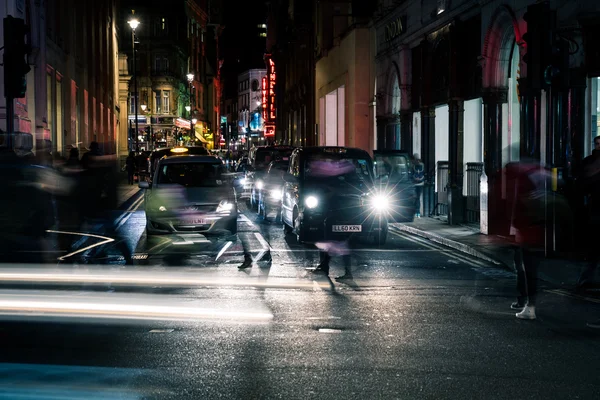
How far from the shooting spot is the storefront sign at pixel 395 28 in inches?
1307

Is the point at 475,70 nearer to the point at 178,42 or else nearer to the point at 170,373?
the point at 170,373

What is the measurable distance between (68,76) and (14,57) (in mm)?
29592

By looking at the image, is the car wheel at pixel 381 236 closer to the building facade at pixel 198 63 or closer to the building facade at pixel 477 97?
the building facade at pixel 477 97

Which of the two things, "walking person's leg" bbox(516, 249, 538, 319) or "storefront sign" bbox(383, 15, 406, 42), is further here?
"storefront sign" bbox(383, 15, 406, 42)

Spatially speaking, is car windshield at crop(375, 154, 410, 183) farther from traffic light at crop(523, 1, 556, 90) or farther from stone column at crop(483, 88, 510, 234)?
traffic light at crop(523, 1, 556, 90)

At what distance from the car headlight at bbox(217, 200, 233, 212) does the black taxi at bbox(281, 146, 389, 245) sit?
4.51ft

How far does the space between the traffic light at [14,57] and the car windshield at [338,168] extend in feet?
19.3

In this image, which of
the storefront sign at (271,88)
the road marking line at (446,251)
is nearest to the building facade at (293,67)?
the storefront sign at (271,88)

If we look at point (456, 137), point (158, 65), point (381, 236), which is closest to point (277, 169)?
point (456, 137)

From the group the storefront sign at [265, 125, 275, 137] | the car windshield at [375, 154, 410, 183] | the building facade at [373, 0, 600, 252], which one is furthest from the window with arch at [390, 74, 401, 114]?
the storefront sign at [265, 125, 275, 137]

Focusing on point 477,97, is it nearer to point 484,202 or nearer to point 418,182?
point 418,182

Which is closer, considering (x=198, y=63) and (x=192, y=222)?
(x=192, y=222)

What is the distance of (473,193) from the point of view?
72.5 feet

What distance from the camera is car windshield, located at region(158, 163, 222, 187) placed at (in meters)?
18.7
